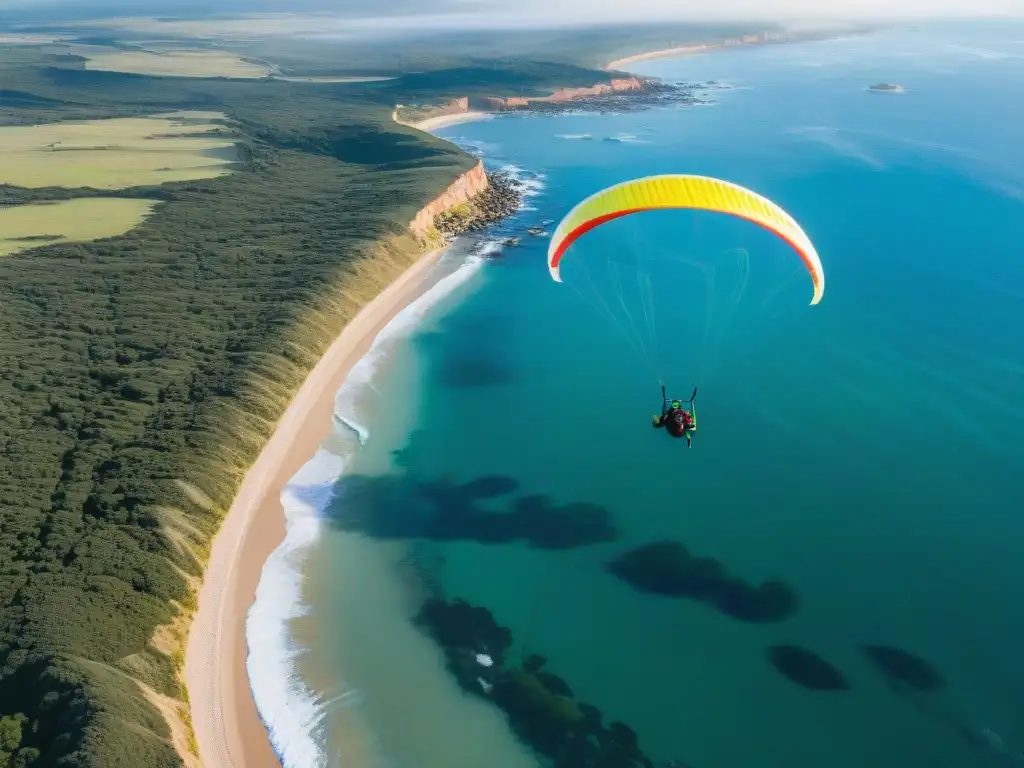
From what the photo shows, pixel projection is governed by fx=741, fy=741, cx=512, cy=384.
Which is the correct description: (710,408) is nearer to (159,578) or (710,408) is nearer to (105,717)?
(159,578)

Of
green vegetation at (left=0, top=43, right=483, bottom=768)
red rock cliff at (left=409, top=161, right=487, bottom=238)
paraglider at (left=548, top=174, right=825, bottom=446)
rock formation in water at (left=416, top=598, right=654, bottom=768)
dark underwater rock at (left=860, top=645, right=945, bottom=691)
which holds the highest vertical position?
paraglider at (left=548, top=174, right=825, bottom=446)

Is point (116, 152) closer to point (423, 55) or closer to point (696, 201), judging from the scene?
point (696, 201)

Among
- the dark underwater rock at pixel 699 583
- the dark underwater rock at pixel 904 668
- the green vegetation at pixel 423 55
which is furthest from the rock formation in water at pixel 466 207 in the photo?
the green vegetation at pixel 423 55

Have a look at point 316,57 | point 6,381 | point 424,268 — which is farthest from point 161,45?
point 6,381

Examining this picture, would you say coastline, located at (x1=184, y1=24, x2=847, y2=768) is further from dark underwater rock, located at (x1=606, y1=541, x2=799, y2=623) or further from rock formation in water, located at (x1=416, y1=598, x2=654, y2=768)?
dark underwater rock, located at (x1=606, y1=541, x2=799, y2=623)

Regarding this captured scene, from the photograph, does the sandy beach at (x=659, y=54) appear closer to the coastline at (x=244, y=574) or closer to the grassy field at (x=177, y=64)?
the grassy field at (x=177, y=64)

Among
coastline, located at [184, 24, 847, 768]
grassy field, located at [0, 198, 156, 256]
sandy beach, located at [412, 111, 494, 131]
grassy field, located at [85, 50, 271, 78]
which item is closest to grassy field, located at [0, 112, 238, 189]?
grassy field, located at [0, 198, 156, 256]

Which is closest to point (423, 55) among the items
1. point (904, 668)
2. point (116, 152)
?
point (116, 152)
